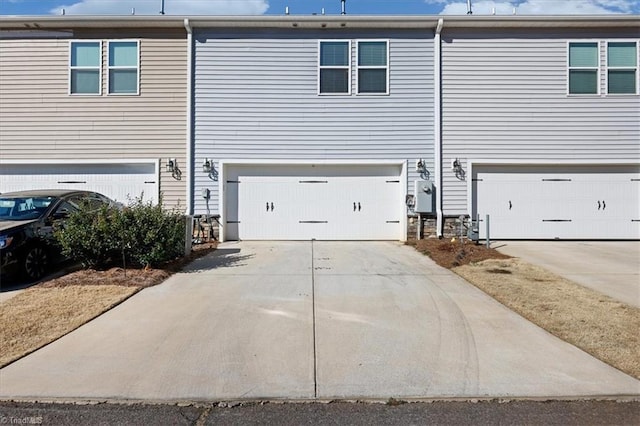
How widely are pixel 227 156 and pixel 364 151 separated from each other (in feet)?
12.2

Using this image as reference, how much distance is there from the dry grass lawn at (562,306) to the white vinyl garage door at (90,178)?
8115mm

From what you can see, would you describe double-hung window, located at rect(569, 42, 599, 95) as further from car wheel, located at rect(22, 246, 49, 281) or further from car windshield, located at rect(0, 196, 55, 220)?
car wheel, located at rect(22, 246, 49, 281)

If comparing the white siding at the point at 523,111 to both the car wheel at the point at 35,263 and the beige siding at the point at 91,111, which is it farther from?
the car wheel at the point at 35,263

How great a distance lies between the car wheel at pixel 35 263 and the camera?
7.28m

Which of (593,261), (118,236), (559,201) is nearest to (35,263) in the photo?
(118,236)

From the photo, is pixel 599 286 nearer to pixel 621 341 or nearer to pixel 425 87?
pixel 621 341

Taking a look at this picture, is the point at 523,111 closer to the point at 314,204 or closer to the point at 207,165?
the point at 314,204

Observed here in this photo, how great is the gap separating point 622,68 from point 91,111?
14368mm

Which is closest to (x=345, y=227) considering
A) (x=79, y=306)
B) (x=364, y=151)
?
(x=364, y=151)

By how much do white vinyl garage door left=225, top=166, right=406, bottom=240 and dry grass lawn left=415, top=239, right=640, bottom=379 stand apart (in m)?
3.41

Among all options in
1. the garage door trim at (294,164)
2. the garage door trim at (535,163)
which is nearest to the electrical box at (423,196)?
the garage door trim at (294,164)

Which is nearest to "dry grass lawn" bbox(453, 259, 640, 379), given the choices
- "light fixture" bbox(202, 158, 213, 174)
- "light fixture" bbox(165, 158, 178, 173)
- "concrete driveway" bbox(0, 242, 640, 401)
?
"concrete driveway" bbox(0, 242, 640, 401)

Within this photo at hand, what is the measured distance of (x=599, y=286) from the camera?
713 centimetres

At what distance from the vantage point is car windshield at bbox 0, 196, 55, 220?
7.91 metres
